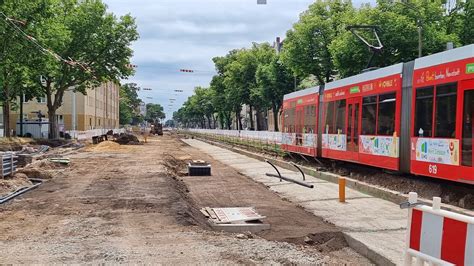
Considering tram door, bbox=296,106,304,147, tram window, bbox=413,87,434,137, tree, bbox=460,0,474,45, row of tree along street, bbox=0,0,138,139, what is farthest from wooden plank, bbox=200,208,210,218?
row of tree along street, bbox=0,0,138,139

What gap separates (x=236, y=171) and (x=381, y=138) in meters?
10.9

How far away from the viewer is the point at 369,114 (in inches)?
658

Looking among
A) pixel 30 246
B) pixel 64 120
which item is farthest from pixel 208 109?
pixel 30 246

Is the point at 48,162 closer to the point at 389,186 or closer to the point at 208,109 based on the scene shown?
the point at 389,186

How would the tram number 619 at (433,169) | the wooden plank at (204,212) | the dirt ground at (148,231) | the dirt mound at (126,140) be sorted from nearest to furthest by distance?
1. the dirt ground at (148,231)
2. the wooden plank at (204,212)
3. the tram number 619 at (433,169)
4. the dirt mound at (126,140)

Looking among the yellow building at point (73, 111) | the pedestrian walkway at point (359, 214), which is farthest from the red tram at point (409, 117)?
the yellow building at point (73, 111)

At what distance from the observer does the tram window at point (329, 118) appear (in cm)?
2052

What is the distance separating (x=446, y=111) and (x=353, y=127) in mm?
6051

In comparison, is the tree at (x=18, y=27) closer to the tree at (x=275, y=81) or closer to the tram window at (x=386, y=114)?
the tram window at (x=386, y=114)

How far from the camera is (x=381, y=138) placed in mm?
15570

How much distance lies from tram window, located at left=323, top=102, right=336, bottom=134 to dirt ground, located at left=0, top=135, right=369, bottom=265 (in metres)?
4.83

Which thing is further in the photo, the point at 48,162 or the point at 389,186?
the point at 48,162

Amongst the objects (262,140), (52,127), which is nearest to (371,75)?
(262,140)

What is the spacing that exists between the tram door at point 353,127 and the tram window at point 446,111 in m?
5.22
